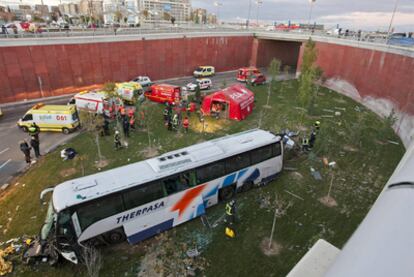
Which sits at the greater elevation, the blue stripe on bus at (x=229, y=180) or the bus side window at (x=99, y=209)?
the bus side window at (x=99, y=209)

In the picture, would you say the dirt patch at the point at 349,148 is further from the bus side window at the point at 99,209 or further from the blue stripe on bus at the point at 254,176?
the bus side window at the point at 99,209

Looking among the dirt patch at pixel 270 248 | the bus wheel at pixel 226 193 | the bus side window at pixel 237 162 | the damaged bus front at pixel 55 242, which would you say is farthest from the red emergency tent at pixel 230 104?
the damaged bus front at pixel 55 242

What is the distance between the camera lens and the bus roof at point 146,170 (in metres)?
9.37

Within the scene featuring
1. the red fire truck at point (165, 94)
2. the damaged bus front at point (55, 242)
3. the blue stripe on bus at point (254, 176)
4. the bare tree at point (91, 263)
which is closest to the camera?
A: the bare tree at point (91, 263)

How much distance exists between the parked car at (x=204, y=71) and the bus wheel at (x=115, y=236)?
3313 cm

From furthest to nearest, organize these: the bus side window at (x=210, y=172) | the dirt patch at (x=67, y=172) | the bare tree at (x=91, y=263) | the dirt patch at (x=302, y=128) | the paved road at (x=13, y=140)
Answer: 1. the dirt patch at (x=302, y=128)
2. the paved road at (x=13, y=140)
3. the dirt patch at (x=67, y=172)
4. the bus side window at (x=210, y=172)
5. the bare tree at (x=91, y=263)

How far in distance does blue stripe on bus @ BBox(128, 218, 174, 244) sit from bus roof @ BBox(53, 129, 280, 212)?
7.06 feet

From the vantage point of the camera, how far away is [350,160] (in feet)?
55.8

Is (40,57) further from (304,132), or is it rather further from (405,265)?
(405,265)

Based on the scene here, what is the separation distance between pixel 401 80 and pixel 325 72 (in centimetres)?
1512

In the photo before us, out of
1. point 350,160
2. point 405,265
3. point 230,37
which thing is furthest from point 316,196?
point 230,37

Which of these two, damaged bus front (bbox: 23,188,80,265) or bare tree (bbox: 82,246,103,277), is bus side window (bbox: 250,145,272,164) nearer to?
bare tree (bbox: 82,246,103,277)

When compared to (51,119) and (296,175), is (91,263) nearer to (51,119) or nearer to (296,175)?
(296,175)

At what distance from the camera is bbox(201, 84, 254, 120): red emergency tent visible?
23203 mm
